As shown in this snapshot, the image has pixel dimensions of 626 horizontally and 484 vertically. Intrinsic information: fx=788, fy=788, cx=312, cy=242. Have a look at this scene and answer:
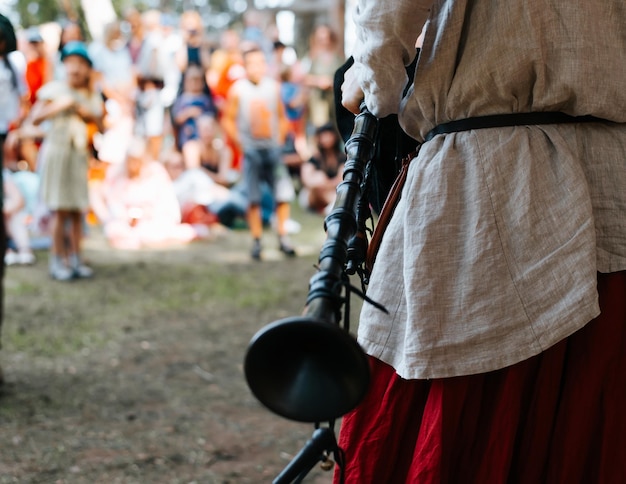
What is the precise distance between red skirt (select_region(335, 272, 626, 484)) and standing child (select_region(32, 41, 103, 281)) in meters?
5.43

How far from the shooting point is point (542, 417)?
149 centimetres

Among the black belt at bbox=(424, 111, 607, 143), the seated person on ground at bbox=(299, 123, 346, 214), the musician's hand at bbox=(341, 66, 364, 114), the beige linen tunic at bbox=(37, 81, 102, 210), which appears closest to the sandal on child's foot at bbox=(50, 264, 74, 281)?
the beige linen tunic at bbox=(37, 81, 102, 210)

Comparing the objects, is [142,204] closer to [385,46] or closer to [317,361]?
[385,46]

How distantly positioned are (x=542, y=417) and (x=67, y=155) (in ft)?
18.9

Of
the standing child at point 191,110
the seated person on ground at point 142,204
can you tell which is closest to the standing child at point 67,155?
the seated person on ground at point 142,204

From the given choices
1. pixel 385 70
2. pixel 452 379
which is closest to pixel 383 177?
pixel 385 70

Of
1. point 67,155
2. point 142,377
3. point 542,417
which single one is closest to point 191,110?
point 67,155

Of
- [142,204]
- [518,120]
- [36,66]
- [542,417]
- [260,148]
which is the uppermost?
[518,120]

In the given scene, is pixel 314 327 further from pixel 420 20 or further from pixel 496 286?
pixel 420 20

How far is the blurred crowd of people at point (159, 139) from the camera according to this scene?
6.57 meters

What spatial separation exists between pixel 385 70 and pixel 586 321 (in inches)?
23.4

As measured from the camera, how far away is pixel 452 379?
4.88ft

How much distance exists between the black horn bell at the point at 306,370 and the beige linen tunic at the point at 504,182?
34 cm

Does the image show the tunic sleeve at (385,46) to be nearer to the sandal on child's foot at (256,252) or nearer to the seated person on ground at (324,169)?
the sandal on child's foot at (256,252)
